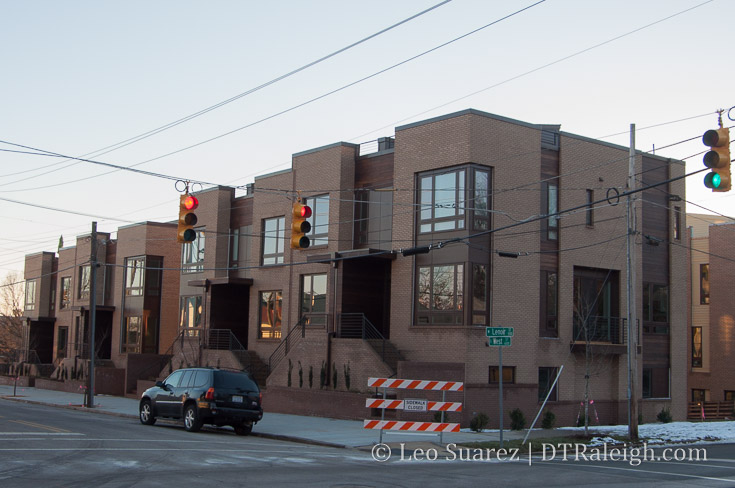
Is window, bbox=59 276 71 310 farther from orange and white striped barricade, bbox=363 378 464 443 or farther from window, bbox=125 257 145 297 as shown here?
orange and white striped barricade, bbox=363 378 464 443

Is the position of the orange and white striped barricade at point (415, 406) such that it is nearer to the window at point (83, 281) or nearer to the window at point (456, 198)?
the window at point (456, 198)

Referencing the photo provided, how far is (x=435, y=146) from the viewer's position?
1117 inches

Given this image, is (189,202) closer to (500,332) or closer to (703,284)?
(500,332)

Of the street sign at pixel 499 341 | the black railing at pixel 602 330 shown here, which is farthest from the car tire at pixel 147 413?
the black railing at pixel 602 330

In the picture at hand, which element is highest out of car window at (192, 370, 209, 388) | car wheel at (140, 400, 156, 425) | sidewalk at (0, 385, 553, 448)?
car window at (192, 370, 209, 388)

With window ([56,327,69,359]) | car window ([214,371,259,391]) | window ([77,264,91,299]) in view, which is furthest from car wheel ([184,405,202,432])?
window ([56,327,69,359])

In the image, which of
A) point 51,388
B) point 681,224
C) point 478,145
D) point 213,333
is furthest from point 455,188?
point 51,388

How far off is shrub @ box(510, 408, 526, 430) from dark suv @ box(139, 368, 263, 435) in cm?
860

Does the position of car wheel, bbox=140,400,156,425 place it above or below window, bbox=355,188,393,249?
below

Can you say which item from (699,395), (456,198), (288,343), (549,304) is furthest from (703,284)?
(288,343)

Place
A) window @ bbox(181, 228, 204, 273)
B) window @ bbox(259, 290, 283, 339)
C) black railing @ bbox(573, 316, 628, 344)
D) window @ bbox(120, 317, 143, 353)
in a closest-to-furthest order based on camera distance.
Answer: black railing @ bbox(573, 316, 628, 344) → window @ bbox(259, 290, 283, 339) → window @ bbox(181, 228, 204, 273) → window @ bbox(120, 317, 143, 353)

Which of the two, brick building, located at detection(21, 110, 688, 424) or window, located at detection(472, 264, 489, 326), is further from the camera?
brick building, located at detection(21, 110, 688, 424)

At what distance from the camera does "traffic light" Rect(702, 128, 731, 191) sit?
541 inches

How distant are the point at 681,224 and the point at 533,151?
8.57m
